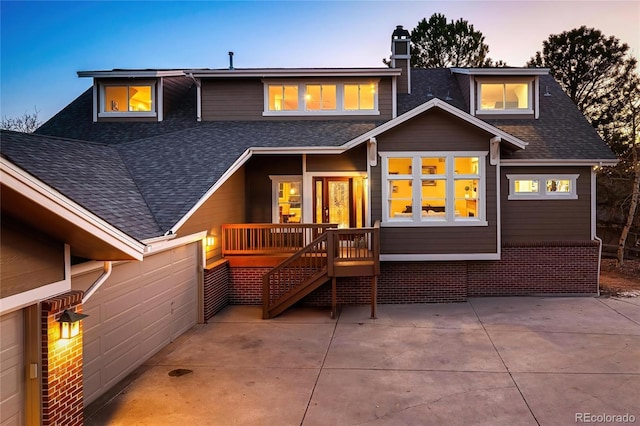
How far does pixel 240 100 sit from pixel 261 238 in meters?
5.02

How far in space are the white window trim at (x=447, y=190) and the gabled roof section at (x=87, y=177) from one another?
583 cm

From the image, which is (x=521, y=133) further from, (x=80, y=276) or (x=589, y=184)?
(x=80, y=276)

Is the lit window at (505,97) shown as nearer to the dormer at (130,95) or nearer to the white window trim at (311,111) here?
the white window trim at (311,111)

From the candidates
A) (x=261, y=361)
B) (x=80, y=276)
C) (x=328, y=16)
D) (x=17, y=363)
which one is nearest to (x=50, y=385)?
(x=17, y=363)

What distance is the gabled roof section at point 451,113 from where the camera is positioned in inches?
404

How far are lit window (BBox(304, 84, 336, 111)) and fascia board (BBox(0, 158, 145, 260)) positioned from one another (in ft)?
31.0

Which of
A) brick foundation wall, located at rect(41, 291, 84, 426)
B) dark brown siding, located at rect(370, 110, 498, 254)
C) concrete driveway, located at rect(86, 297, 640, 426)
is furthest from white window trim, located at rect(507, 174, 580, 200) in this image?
brick foundation wall, located at rect(41, 291, 84, 426)

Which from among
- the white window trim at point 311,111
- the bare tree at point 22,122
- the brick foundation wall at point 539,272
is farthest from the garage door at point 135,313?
the bare tree at point 22,122

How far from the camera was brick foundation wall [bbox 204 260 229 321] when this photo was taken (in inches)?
376

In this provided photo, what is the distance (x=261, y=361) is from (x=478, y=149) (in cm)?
755

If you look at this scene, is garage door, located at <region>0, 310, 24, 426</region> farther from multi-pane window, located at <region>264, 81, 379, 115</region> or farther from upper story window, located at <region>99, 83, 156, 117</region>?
upper story window, located at <region>99, 83, 156, 117</region>

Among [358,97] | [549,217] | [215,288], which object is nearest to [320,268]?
[215,288]

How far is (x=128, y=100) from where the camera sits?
13.7 metres

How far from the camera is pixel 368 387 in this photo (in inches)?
238
